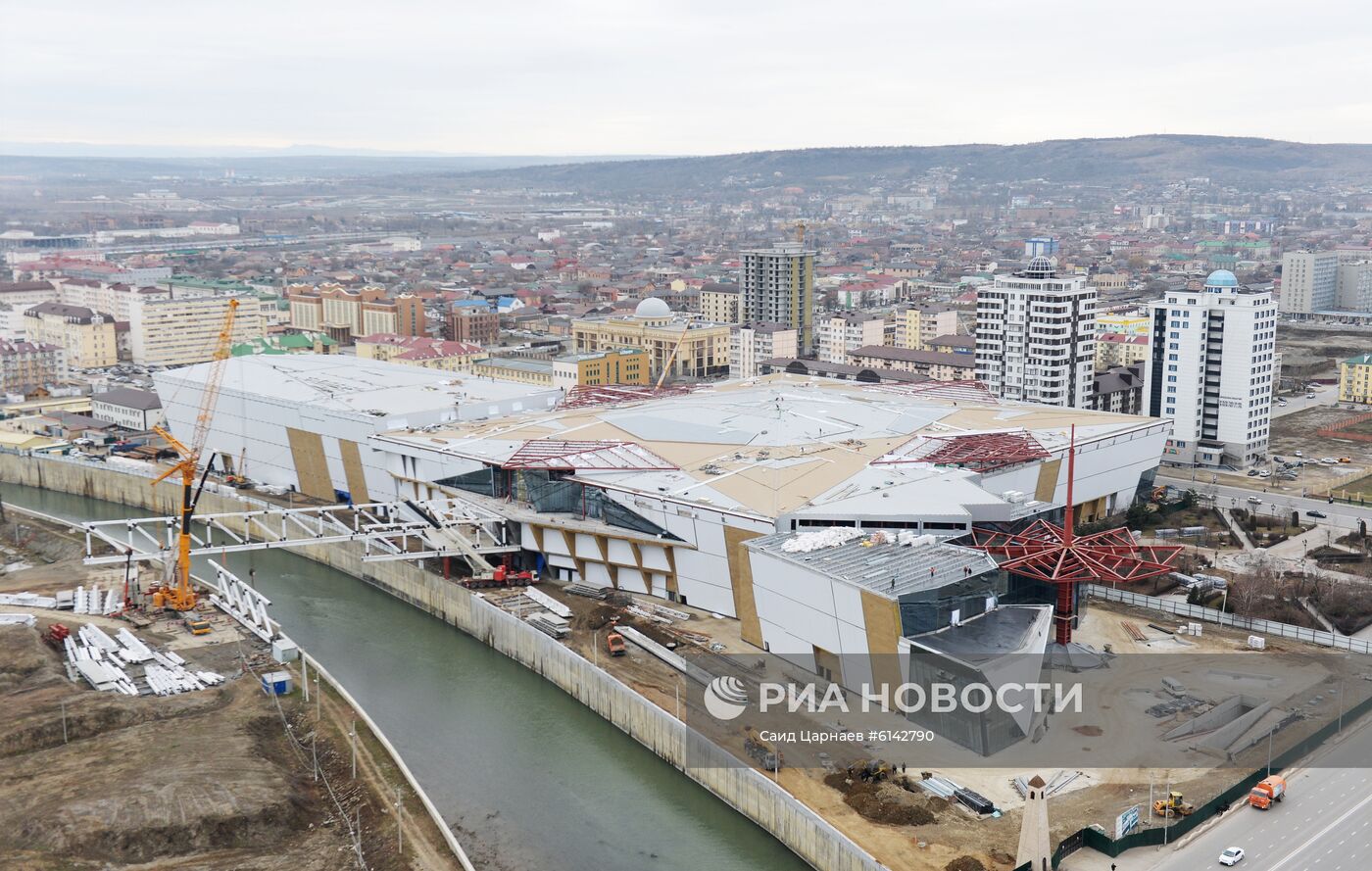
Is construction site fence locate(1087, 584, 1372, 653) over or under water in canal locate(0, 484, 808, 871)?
over

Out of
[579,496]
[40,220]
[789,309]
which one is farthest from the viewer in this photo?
[40,220]

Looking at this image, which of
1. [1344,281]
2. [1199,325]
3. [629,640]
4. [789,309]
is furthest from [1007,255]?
[629,640]

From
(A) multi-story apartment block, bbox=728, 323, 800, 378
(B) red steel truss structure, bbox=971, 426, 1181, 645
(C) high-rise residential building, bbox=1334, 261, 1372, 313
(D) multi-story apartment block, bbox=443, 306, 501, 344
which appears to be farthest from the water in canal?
(C) high-rise residential building, bbox=1334, 261, 1372, 313

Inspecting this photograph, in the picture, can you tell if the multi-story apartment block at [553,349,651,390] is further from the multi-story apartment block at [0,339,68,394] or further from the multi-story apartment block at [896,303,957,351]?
the multi-story apartment block at [0,339,68,394]

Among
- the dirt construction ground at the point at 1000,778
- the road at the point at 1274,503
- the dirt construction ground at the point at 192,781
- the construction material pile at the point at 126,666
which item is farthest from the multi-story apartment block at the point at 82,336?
the road at the point at 1274,503

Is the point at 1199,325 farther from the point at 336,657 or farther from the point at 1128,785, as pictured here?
the point at 336,657

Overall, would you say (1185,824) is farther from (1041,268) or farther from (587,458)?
(1041,268)
